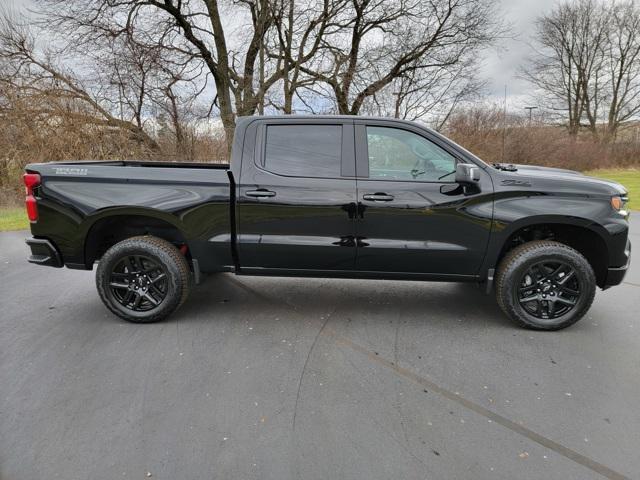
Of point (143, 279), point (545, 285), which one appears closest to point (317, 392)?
point (143, 279)

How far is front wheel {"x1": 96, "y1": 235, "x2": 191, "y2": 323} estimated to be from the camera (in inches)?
140

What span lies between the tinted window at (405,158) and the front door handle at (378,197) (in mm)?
159

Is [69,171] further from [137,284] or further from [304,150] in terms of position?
[304,150]

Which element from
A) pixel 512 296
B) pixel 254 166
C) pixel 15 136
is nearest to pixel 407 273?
pixel 512 296

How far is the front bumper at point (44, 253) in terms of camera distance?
3600 mm

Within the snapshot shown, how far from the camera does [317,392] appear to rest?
2.59 meters

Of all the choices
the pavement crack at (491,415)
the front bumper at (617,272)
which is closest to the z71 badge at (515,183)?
the front bumper at (617,272)

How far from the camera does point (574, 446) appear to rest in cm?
211

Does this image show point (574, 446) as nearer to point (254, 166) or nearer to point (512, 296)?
point (512, 296)

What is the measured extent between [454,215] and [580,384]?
151 centimetres

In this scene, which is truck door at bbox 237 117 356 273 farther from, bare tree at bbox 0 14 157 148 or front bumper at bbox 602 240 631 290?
bare tree at bbox 0 14 157 148

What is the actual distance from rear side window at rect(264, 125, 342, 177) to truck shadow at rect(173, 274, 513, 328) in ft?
→ 4.54

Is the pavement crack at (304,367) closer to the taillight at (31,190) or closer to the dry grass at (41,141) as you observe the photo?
the taillight at (31,190)

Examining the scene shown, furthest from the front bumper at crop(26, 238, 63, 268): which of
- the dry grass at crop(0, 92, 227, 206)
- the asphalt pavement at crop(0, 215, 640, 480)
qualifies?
the dry grass at crop(0, 92, 227, 206)
